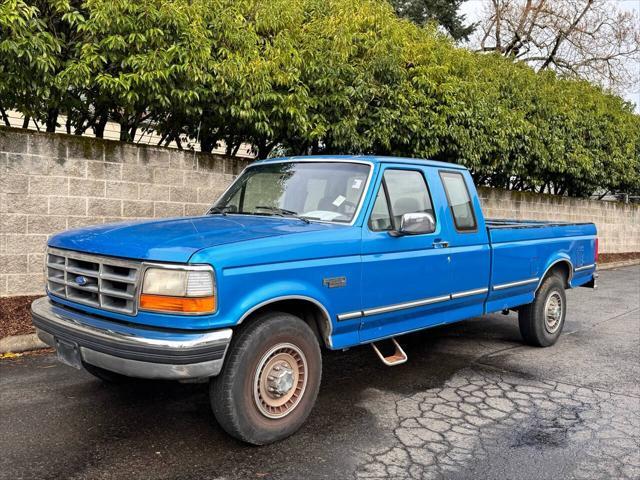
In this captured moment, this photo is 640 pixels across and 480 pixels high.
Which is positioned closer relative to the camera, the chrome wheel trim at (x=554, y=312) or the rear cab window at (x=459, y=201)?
the rear cab window at (x=459, y=201)

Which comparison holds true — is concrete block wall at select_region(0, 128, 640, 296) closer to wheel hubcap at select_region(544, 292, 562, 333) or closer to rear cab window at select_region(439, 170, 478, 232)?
rear cab window at select_region(439, 170, 478, 232)

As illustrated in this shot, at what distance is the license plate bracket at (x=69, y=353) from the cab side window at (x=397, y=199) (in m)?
2.24

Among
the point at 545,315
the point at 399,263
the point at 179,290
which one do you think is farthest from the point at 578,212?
the point at 179,290

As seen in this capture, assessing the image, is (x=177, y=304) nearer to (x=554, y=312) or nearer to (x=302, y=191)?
(x=302, y=191)

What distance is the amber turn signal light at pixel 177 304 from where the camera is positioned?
3336 millimetres

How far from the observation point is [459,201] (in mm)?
5430

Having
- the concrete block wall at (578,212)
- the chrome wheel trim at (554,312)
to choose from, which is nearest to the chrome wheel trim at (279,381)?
the chrome wheel trim at (554,312)

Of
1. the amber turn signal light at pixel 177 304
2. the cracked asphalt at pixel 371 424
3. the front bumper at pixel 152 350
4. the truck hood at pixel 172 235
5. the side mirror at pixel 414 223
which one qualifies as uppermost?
the side mirror at pixel 414 223

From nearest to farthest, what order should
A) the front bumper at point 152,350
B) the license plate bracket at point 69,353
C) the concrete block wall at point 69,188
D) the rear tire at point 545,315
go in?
1. the front bumper at point 152,350
2. the license plate bracket at point 69,353
3. the rear tire at point 545,315
4. the concrete block wall at point 69,188

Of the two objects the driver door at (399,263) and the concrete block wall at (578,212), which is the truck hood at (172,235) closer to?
the driver door at (399,263)

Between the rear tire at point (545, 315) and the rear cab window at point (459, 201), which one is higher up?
the rear cab window at point (459, 201)

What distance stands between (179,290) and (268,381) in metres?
0.89

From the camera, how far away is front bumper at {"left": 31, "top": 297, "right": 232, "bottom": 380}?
3.30 meters

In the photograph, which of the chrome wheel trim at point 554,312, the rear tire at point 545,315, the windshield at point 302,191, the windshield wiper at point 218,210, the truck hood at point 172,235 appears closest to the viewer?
the truck hood at point 172,235
